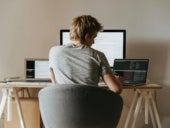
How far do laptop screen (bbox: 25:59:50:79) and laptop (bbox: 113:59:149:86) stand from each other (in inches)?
27.8

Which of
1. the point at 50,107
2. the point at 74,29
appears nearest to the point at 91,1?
the point at 74,29

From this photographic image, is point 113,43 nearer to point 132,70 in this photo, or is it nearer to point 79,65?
point 132,70

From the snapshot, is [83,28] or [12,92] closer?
[83,28]

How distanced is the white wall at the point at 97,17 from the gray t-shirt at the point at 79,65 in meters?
1.50

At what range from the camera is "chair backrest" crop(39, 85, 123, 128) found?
6.08 ft

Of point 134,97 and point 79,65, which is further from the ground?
point 79,65

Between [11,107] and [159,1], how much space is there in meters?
1.88

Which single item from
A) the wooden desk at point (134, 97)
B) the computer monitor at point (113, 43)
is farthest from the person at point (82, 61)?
the computer monitor at point (113, 43)

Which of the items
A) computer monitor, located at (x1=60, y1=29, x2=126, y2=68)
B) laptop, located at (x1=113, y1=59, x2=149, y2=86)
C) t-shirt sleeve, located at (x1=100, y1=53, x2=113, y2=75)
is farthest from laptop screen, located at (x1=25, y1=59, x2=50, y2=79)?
t-shirt sleeve, located at (x1=100, y1=53, x2=113, y2=75)

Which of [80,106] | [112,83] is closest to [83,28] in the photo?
[112,83]

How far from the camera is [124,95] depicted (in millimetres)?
3414

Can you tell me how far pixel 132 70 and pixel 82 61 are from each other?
1.23 m

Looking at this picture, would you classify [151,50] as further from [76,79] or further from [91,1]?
[76,79]

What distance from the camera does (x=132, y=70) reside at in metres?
3.10
